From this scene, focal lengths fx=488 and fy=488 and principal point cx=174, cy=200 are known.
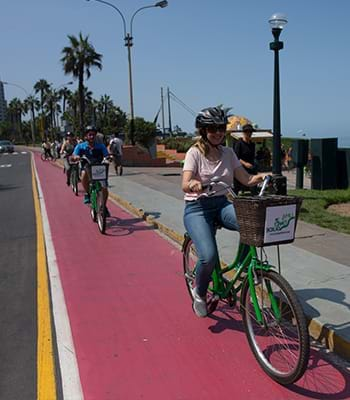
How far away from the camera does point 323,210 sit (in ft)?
32.7

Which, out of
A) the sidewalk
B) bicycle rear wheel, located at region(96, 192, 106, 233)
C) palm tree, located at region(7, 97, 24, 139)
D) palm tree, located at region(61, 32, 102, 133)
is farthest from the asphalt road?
palm tree, located at region(7, 97, 24, 139)

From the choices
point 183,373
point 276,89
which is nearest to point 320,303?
point 183,373

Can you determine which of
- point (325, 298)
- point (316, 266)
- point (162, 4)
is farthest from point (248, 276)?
point (162, 4)

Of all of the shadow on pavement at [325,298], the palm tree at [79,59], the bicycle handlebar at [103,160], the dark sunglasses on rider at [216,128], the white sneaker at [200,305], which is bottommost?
the shadow on pavement at [325,298]

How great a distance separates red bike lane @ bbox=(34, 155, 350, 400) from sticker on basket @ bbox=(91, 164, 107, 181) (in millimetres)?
1923

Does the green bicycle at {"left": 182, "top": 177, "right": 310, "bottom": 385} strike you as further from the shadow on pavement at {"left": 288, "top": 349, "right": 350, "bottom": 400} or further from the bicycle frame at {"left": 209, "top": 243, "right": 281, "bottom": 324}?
the shadow on pavement at {"left": 288, "top": 349, "right": 350, "bottom": 400}

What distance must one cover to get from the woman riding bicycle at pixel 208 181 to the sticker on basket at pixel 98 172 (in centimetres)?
478

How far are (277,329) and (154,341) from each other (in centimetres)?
115

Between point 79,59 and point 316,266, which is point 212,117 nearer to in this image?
point 316,266

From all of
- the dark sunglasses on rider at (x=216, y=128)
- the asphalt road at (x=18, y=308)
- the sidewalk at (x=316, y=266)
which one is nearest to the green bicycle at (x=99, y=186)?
the sidewalk at (x=316, y=266)

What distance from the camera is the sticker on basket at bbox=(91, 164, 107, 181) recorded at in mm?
8895

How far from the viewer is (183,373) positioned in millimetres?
3695

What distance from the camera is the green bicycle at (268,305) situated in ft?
10.9

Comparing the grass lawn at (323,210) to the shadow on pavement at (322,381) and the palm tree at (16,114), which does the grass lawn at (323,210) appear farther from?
the palm tree at (16,114)
